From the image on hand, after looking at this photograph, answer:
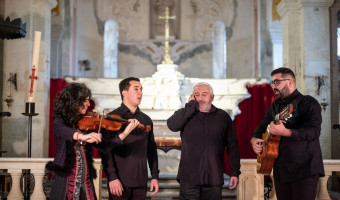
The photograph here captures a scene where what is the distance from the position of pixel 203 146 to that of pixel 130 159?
1.91 ft

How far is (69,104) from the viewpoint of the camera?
3164 millimetres

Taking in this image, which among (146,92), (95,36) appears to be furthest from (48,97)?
(95,36)

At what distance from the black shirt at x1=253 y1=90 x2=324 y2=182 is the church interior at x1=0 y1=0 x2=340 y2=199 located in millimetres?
1195

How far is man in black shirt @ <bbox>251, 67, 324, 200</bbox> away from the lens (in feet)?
11.3

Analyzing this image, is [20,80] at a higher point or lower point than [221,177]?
higher

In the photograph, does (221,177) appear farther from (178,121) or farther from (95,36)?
(95,36)

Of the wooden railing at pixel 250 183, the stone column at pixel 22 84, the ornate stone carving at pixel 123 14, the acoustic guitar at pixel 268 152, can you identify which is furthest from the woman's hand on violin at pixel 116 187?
the ornate stone carving at pixel 123 14

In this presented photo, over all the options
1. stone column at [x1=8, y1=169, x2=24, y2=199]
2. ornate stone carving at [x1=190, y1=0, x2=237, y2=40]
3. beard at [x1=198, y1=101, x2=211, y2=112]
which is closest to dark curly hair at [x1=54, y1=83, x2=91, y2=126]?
beard at [x1=198, y1=101, x2=211, y2=112]

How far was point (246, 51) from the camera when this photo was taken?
12445mm

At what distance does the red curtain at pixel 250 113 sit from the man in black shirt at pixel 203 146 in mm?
6023

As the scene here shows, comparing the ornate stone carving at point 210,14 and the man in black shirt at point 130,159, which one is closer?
the man in black shirt at point 130,159

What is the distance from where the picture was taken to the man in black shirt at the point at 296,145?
136 inches

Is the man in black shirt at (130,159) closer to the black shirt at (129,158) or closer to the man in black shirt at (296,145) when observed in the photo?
the black shirt at (129,158)

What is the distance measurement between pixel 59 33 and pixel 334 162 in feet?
26.5
